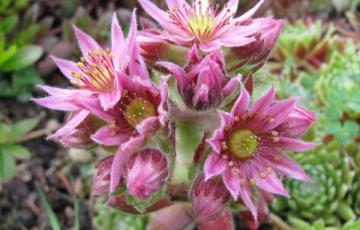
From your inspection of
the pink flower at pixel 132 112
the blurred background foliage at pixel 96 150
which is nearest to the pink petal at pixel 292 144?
the pink flower at pixel 132 112

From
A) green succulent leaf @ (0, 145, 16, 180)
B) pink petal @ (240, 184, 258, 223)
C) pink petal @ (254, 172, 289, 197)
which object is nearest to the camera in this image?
pink petal @ (240, 184, 258, 223)

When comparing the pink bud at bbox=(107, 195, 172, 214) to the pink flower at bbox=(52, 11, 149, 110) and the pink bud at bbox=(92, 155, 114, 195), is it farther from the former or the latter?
the pink flower at bbox=(52, 11, 149, 110)

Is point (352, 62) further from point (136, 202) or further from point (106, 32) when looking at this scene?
point (136, 202)

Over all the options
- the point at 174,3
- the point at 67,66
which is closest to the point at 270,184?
the point at 174,3

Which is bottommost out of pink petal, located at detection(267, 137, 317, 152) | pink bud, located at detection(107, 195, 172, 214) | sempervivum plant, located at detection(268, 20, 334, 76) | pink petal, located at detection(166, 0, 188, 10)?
sempervivum plant, located at detection(268, 20, 334, 76)

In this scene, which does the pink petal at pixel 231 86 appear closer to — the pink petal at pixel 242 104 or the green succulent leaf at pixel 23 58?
the pink petal at pixel 242 104

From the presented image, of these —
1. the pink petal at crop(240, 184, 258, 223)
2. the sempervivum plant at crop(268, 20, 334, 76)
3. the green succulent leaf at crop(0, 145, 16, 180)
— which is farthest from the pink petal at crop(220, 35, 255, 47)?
the sempervivum plant at crop(268, 20, 334, 76)

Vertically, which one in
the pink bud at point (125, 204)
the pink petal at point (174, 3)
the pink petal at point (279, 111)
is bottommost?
the pink bud at point (125, 204)
